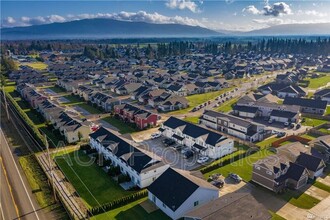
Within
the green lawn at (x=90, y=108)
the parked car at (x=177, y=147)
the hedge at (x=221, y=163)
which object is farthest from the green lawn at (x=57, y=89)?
the hedge at (x=221, y=163)

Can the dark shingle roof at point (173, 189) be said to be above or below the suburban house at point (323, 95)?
below

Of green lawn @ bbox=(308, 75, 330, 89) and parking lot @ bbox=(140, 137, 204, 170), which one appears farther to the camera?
green lawn @ bbox=(308, 75, 330, 89)

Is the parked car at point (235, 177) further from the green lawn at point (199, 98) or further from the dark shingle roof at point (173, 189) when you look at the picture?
the green lawn at point (199, 98)

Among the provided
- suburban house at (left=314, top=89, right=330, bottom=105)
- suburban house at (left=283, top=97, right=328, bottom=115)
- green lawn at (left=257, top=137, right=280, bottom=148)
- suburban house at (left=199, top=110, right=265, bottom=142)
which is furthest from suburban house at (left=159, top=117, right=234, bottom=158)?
suburban house at (left=314, top=89, right=330, bottom=105)

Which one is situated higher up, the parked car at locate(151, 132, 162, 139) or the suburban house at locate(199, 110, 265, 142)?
the suburban house at locate(199, 110, 265, 142)

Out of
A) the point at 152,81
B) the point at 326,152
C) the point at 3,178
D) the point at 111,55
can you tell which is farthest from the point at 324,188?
the point at 111,55

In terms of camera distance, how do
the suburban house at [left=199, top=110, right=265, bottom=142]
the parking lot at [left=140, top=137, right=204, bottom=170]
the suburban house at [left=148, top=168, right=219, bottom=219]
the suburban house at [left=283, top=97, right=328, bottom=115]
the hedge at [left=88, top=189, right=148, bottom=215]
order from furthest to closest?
the suburban house at [left=283, top=97, right=328, bottom=115] → the suburban house at [left=199, top=110, right=265, bottom=142] → the parking lot at [left=140, top=137, right=204, bottom=170] → the hedge at [left=88, top=189, right=148, bottom=215] → the suburban house at [left=148, top=168, right=219, bottom=219]

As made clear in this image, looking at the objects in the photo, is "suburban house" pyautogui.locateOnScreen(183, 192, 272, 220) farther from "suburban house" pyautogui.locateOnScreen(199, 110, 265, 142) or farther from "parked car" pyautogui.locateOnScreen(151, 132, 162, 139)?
"parked car" pyautogui.locateOnScreen(151, 132, 162, 139)
